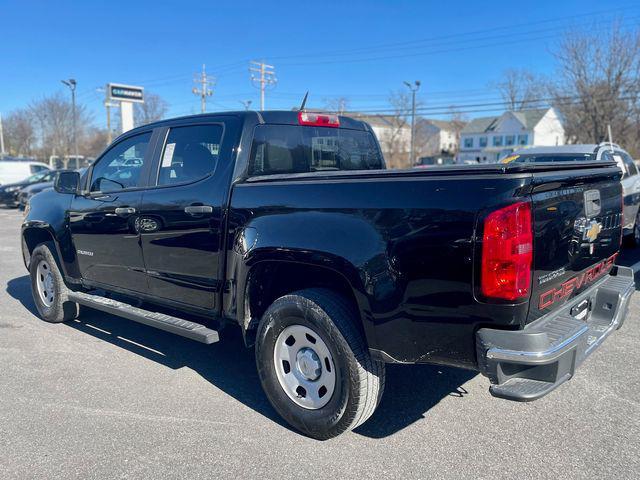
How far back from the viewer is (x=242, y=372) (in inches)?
164

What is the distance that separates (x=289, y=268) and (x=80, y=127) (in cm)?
6425

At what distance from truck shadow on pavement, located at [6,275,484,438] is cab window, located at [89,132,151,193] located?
4.93 feet

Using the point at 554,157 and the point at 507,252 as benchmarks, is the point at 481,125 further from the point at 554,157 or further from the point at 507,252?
the point at 507,252

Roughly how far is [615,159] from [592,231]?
7028 mm

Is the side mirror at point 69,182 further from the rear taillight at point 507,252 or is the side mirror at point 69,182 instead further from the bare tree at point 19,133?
the bare tree at point 19,133

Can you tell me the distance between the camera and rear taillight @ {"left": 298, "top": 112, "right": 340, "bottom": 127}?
4.04 metres

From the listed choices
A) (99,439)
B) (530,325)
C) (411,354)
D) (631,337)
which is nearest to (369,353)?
(411,354)

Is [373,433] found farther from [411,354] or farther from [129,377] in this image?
[129,377]

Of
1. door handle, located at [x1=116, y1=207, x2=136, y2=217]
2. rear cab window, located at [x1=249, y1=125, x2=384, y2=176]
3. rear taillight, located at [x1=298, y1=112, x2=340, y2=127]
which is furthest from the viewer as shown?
door handle, located at [x1=116, y1=207, x2=136, y2=217]

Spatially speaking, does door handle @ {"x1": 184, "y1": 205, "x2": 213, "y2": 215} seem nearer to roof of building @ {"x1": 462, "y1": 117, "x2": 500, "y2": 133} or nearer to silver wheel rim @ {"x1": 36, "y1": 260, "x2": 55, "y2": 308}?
silver wheel rim @ {"x1": 36, "y1": 260, "x2": 55, "y2": 308}

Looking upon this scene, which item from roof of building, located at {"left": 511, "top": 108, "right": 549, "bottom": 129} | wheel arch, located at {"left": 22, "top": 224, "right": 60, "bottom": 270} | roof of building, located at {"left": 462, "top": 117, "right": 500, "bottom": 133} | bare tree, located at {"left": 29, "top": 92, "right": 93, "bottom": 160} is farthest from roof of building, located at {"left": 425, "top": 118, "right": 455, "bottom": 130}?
wheel arch, located at {"left": 22, "top": 224, "right": 60, "bottom": 270}

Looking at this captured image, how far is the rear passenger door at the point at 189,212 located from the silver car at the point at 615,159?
595cm

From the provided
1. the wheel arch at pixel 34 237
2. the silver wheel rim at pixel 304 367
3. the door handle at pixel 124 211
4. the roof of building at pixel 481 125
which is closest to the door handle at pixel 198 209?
the door handle at pixel 124 211

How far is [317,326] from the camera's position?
2.97 meters
